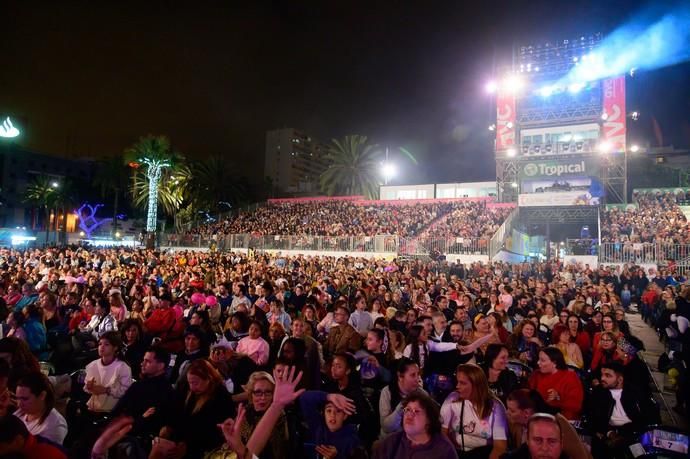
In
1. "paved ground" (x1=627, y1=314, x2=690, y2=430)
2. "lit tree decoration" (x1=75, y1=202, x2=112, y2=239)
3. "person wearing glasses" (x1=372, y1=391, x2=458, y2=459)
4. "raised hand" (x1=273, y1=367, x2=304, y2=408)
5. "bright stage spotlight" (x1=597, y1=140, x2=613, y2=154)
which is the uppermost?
"bright stage spotlight" (x1=597, y1=140, x2=613, y2=154)

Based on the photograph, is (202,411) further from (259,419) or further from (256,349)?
(256,349)

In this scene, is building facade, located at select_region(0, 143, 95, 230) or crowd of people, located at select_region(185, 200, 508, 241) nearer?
crowd of people, located at select_region(185, 200, 508, 241)

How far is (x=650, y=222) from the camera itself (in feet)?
78.5

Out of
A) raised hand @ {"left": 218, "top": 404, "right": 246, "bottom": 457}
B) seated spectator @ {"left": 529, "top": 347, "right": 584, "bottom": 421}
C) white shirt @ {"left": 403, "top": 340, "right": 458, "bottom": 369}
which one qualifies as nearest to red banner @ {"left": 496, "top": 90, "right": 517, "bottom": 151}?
white shirt @ {"left": 403, "top": 340, "right": 458, "bottom": 369}

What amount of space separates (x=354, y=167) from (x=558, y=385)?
46.3m

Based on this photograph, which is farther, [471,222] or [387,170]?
[387,170]

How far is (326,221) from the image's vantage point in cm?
3653

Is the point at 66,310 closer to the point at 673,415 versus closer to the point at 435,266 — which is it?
the point at 673,415

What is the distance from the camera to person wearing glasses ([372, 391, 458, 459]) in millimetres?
2777

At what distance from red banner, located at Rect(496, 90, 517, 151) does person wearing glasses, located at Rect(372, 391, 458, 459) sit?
35.5 meters

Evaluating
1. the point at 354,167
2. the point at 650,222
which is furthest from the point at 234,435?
the point at 354,167

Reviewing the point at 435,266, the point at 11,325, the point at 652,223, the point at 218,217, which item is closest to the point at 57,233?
the point at 218,217

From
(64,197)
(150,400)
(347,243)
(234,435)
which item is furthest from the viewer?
(64,197)

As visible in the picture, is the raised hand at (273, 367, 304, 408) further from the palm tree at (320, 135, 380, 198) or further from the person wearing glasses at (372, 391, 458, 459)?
the palm tree at (320, 135, 380, 198)
